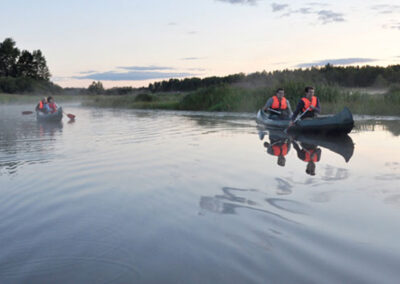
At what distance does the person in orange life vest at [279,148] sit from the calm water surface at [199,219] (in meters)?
0.15

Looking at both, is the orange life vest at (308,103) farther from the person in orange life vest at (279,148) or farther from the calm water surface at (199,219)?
the calm water surface at (199,219)

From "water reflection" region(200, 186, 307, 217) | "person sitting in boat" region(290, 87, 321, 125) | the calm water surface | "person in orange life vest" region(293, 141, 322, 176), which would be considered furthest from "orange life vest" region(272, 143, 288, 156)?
"water reflection" region(200, 186, 307, 217)

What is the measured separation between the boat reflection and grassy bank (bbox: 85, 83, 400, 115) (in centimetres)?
754

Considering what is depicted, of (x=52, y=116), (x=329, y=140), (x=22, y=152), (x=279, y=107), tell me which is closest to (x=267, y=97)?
(x=279, y=107)

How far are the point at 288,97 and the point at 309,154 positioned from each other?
40.7 feet

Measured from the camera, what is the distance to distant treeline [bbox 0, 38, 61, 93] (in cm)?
7525

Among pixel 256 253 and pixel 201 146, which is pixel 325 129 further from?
pixel 256 253

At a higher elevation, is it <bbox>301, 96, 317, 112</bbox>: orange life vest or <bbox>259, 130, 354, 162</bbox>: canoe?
<bbox>301, 96, 317, 112</bbox>: orange life vest

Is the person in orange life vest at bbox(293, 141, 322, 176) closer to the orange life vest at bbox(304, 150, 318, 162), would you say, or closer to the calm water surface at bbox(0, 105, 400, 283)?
the orange life vest at bbox(304, 150, 318, 162)

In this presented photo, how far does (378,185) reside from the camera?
223 inches

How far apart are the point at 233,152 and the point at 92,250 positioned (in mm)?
5977

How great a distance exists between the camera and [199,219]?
4.09 meters

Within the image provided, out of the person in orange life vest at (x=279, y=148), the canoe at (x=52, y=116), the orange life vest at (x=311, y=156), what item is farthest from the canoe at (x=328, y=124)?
the canoe at (x=52, y=116)

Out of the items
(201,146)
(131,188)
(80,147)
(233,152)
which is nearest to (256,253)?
(131,188)
